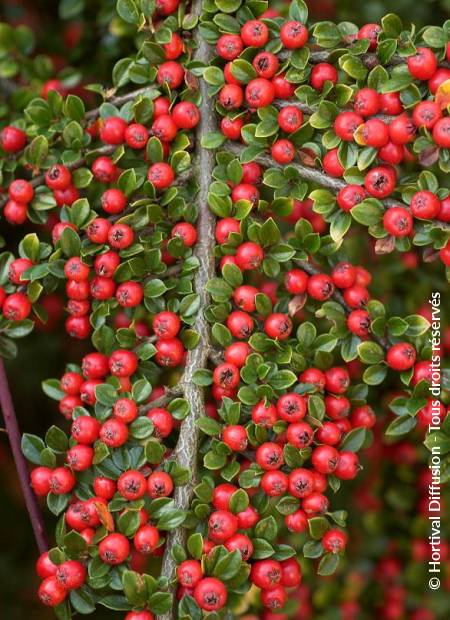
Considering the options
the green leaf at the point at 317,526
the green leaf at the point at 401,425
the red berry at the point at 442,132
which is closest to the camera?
the red berry at the point at 442,132

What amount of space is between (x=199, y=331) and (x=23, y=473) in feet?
1.56

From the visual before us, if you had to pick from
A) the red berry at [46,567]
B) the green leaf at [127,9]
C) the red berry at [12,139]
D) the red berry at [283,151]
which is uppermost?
the green leaf at [127,9]

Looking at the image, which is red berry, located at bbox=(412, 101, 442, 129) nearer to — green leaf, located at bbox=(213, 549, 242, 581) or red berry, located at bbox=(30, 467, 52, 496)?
green leaf, located at bbox=(213, 549, 242, 581)

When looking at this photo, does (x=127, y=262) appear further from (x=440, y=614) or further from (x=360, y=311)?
(x=440, y=614)

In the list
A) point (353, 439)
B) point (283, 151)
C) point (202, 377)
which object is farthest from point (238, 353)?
point (283, 151)

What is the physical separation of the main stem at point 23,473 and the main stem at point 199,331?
0.96 ft

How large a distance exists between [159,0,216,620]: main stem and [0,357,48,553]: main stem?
0.29 meters

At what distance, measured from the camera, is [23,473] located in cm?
158

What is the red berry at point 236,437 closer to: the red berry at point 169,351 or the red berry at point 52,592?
the red berry at point 169,351

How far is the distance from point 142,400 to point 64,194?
1.55 feet

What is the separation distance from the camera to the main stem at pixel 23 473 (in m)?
1.55

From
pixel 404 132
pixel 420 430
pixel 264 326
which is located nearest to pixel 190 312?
pixel 264 326

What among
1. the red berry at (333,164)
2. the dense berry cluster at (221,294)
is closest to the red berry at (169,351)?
the dense berry cluster at (221,294)

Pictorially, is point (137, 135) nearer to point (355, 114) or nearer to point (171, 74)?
point (171, 74)
